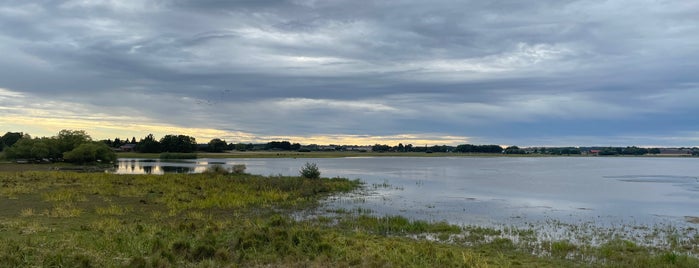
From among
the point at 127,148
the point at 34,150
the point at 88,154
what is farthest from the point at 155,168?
the point at 127,148

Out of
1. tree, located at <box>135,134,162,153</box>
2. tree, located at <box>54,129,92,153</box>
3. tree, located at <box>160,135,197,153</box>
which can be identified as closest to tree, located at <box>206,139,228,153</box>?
tree, located at <box>160,135,197,153</box>

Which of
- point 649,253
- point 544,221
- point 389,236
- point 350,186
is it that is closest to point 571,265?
point 649,253

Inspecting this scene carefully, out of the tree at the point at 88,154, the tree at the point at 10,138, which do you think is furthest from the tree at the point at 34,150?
the tree at the point at 10,138

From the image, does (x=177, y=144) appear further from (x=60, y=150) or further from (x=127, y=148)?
(x=60, y=150)

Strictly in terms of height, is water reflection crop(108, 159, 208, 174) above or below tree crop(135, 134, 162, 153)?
below

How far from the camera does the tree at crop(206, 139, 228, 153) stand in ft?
611

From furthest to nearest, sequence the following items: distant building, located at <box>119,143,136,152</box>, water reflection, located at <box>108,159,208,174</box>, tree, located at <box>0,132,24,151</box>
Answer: distant building, located at <box>119,143,136,152</box> < tree, located at <box>0,132,24,151</box> < water reflection, located at <box>108,159,208,174</box>

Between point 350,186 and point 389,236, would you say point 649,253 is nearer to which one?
point 389,236

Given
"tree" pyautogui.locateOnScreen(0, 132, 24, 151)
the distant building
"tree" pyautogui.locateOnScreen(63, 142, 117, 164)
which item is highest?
"tree" pyautogui.locateOnScreen(0, 132, 24, 151)

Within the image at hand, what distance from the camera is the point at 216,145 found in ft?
621

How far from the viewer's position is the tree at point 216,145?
186 meters

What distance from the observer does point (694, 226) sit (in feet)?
66.7

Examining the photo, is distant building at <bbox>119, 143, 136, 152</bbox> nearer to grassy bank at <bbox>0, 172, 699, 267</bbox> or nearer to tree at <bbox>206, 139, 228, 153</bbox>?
tree at <bbox>206, 139, 228, 153</bbox>

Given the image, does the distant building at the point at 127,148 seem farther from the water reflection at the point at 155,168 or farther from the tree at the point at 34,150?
the water reflection at the point at 155,168
